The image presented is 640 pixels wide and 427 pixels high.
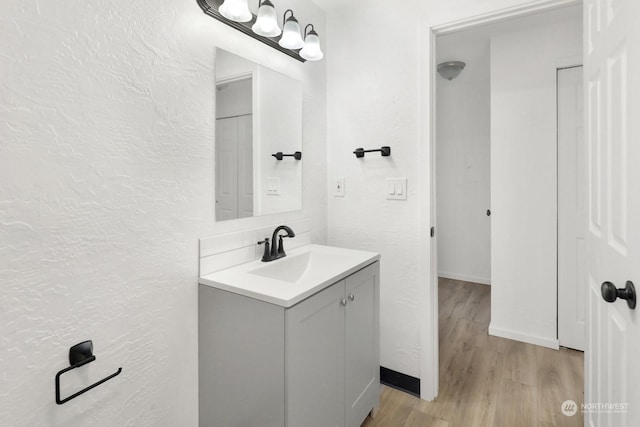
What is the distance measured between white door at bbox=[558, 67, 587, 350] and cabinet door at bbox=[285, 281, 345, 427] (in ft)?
6.27

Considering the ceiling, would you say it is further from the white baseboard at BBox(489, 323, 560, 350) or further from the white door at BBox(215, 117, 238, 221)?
the white baseboard at BBox(489, 323, 560, 350)

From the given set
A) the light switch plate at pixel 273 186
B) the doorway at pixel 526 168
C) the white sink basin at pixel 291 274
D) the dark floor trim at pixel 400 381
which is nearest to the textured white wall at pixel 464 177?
the doorway at pixel 526 168

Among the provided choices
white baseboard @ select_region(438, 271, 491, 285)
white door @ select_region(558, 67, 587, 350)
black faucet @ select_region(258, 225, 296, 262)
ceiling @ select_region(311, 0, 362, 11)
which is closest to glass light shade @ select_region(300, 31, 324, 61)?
ceiling @ select_region(311, 0, 362, 11)

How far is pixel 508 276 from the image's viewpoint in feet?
8.66

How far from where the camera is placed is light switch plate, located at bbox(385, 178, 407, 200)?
1.92 meters

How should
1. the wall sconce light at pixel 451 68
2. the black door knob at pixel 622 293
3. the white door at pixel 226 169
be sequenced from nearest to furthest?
the black door knob at pixel 622 293 → the white door at pixel 226 169 → the wall sconce light at pixel 451 68

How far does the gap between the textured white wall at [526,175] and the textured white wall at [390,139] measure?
1075 mm

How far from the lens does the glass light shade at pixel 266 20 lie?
1.47 metres

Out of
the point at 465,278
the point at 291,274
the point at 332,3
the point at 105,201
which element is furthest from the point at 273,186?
the point at 465,278

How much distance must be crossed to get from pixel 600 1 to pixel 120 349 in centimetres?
185

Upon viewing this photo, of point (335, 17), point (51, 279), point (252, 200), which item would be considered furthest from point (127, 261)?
point (335, 17)

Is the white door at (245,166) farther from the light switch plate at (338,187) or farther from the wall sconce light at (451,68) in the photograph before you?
the wall sconce light at (451,68)

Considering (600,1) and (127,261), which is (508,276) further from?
(127,261)

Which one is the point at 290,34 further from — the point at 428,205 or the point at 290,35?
the point at 428,205
